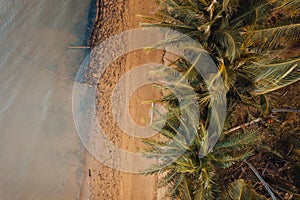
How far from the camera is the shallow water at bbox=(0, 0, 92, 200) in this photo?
9.90 meters

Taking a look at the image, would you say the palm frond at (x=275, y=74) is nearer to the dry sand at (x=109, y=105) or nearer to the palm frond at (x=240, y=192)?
the palm frond at (x=240, y=192)

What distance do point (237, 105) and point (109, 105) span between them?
3.80 metres

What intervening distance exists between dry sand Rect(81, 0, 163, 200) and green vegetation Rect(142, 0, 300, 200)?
1.47m

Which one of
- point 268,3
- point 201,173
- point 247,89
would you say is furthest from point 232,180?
point 268,3

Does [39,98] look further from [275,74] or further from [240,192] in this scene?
[275,74]

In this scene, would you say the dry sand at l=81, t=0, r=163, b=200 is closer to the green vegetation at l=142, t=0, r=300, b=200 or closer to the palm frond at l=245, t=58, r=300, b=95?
the green vegetation at l=142, t=0, r=300, b=200

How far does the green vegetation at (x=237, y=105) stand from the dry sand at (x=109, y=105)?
4.82 ft

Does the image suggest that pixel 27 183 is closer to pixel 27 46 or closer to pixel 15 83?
pixel 15 83

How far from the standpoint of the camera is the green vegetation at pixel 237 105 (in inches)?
254

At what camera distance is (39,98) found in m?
10.2

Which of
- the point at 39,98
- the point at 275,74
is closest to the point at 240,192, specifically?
the point at 275,74

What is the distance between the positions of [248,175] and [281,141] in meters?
1.01

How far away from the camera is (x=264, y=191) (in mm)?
7488

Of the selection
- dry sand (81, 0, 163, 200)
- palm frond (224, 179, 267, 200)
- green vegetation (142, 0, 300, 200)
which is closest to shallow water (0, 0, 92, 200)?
dry sand (81, 0, 163, 200)
